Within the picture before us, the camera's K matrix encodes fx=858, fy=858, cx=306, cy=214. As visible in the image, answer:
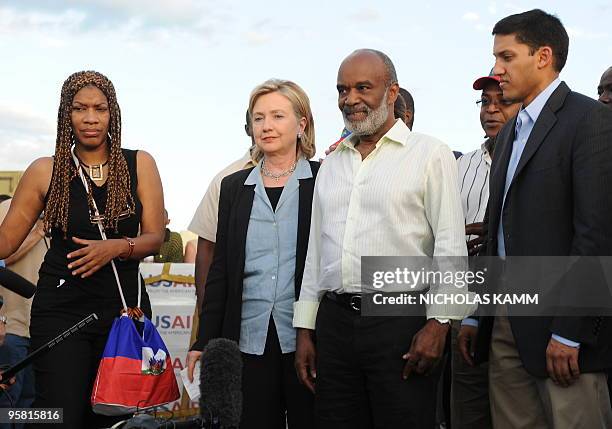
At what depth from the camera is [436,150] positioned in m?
4.09

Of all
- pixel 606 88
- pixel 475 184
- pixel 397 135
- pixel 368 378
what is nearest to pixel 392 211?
pixel 397 135

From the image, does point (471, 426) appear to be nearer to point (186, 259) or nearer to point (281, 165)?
point (281, 165)

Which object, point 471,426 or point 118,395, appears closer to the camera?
point 118,395

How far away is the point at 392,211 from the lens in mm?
4027

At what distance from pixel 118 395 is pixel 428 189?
1.81 meters

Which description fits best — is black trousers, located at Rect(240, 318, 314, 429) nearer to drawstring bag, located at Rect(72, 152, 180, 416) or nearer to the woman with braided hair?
drawstring bag, located at Rect(72, 152, 180, 416)

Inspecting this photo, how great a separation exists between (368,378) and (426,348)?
337mm

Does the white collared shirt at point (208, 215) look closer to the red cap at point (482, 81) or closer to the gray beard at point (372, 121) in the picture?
the gray beard at point (372, 121)

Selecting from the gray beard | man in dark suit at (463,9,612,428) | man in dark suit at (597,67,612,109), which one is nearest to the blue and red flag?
the gray beard

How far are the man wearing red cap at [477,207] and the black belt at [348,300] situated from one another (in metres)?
1.04

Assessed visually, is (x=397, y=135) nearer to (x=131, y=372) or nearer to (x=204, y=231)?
(x=204, y=231)

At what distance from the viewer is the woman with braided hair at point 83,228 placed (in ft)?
14.2

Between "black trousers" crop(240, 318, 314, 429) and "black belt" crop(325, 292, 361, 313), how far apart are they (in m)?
0.51

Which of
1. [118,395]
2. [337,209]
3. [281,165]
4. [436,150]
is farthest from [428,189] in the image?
[118,395]
